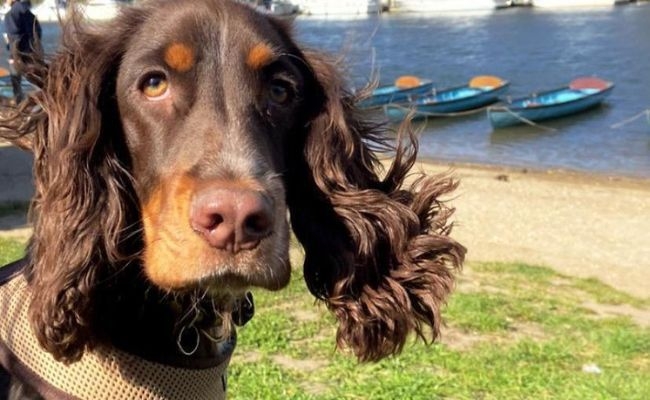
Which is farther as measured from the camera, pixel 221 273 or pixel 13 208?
pixel 13 208

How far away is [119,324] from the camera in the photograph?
271 centimetres

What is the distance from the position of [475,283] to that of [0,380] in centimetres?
584

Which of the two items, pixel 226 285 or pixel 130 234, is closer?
pixel 226 285

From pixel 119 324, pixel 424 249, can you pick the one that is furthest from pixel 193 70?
pixel 424 249

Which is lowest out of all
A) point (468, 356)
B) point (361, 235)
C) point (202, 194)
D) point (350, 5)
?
point (468, 356)

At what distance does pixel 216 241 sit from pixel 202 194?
0.12m

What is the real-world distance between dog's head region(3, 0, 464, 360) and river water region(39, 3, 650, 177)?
33cm

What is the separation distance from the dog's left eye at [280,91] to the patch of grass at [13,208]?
7.61 m

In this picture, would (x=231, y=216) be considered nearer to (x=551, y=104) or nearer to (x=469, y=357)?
(x=469, y=357)

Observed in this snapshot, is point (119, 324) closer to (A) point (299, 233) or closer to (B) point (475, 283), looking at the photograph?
(A) point (299, 233)

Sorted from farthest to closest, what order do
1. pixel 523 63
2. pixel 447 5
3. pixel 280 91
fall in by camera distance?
pixel 447 5
pixel 523 63
pixel 280 91

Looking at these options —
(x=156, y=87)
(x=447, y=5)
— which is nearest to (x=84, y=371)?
(x=156, y=87)

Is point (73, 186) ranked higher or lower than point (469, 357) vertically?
higher

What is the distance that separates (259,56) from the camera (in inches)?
108
